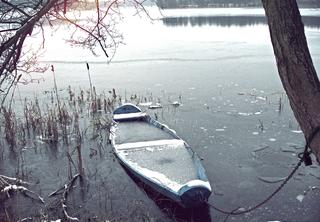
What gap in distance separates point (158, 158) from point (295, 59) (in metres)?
4.70

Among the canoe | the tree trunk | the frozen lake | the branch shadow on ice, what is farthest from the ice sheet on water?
the tree trunk

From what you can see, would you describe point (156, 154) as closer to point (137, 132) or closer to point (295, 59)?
point (137, 132)

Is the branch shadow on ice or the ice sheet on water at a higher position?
the ice sheet on water

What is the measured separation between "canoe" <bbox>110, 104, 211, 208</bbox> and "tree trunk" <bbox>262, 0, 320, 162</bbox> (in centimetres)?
316

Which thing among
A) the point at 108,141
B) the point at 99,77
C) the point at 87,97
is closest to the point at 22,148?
the point at 108,141

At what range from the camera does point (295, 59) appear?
2.04 m

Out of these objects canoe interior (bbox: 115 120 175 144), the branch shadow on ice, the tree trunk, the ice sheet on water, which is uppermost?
the tree trunk

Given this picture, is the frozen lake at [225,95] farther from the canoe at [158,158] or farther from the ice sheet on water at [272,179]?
the canoe at [158,158]

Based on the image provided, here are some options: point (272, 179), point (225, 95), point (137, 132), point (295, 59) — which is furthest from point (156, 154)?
point (295, 59)

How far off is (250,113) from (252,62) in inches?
248

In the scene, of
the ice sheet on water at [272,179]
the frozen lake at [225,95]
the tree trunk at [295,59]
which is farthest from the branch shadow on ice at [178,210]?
the tree trunk at [295,59]

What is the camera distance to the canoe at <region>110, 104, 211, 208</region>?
5141 millimetres

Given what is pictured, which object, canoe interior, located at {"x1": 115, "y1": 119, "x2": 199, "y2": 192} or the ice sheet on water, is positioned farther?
the ice sheet on water

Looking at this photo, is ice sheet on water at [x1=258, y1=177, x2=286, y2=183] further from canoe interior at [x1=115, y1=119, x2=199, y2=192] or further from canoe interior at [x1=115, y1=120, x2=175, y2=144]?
canoe interior at [x1=115, y1=120, x2=175, y2=144]
